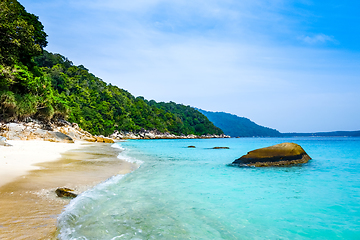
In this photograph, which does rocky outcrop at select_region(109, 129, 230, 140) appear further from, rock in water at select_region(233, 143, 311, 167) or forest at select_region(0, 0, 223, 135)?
rock in water at select_region(233, 143, 311, 167)

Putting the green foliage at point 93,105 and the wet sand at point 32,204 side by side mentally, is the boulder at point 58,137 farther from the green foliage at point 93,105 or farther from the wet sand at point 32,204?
the wet sand at point 32,204

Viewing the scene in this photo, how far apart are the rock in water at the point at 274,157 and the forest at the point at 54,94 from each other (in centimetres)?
2278

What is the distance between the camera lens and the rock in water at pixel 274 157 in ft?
38.9

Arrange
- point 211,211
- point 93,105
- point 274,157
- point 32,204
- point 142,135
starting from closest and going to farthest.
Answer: point 32,204
point 211,211
point 274,157
point 93,105
point 142,135

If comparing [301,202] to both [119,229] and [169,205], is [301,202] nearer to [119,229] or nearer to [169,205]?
[169,205]

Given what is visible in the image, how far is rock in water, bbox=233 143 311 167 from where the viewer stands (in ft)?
38.9

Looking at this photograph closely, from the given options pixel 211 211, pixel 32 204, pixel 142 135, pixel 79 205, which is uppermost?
pixel 32 204

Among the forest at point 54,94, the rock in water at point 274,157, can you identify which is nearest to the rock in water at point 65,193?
the rock in water at point 274,157

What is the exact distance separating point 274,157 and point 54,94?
4066 cm

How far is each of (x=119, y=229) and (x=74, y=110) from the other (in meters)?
56.4

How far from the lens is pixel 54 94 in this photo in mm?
38906

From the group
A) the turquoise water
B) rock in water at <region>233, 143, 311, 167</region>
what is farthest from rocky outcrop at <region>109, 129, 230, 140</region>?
the turquoise water

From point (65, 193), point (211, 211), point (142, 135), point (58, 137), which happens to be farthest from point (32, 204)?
point (142, 135)

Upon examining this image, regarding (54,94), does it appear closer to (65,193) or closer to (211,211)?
(65,193)
